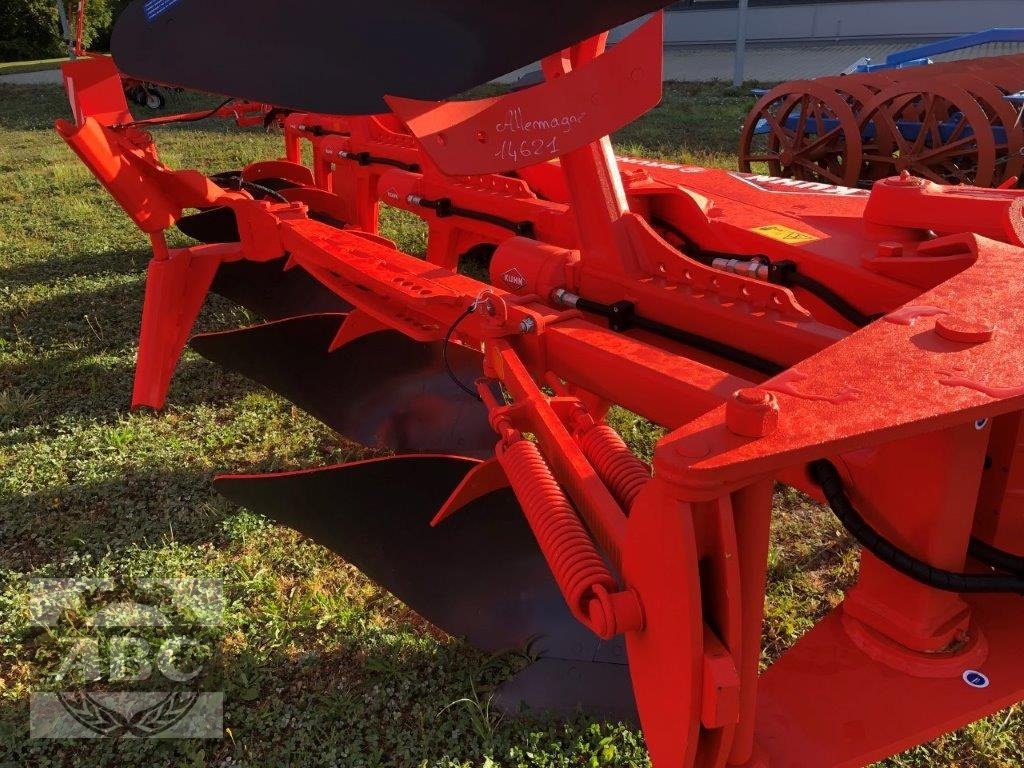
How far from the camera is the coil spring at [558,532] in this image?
4.80 feet

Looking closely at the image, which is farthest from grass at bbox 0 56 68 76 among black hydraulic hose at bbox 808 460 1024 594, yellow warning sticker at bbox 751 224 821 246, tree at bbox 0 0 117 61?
black hydraulic hose at bbox 808 460 1024 594

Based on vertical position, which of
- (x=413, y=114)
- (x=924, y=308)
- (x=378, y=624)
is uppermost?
(x=413, y=114)

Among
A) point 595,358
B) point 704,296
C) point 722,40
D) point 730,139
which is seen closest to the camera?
point 595,358

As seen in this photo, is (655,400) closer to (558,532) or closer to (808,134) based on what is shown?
(558,532)

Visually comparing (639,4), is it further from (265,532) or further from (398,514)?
(265,532)

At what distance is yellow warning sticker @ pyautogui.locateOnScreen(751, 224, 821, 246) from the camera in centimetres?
245

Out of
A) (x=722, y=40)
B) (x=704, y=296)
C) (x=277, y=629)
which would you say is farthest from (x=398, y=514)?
(x=722, y=40)

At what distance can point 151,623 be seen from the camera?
8.28 feet

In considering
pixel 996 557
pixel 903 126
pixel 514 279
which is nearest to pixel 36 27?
pixel 903 126

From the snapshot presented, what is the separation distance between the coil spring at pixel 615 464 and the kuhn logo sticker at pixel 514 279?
0.84 m

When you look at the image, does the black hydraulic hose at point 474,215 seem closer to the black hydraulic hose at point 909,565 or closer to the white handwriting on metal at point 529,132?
the white handwriting on metal at point 529,132

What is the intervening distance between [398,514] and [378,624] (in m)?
0.37

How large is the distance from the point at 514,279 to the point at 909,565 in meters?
1.51

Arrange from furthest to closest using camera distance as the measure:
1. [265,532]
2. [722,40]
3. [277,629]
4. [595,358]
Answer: [722,40] < [265,532] < [277,629] < [595,358]
